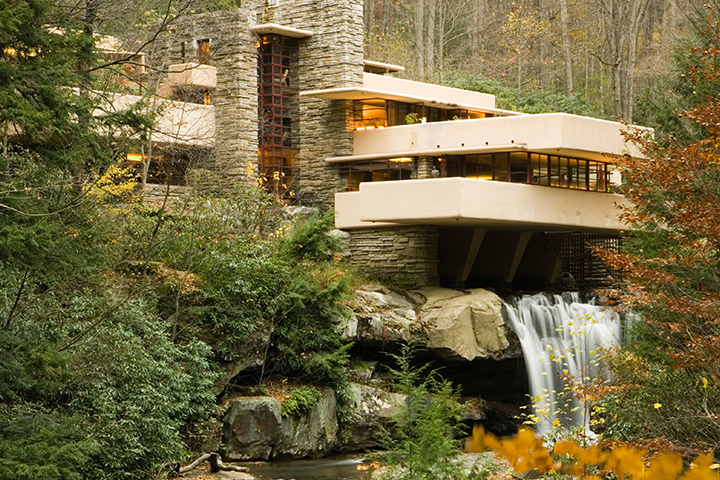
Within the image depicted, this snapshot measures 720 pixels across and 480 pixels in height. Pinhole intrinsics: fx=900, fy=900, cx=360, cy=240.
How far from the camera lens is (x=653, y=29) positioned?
56219mm

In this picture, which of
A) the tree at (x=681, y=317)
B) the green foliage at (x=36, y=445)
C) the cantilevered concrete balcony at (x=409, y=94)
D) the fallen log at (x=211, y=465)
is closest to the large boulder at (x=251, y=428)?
the fallen log at (x=211, y=465)

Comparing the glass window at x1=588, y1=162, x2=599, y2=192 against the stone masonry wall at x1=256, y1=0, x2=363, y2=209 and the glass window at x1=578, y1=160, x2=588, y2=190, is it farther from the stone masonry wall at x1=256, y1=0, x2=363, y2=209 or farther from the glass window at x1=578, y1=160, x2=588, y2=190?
the stone masonry wall at x1=256, y1=0, x2=363, y2=209

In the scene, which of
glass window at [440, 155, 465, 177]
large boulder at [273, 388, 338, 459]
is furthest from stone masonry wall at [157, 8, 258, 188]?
large boulder at [273, 388, 338, 459]

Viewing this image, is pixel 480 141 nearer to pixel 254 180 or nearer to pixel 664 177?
pixel 254 180

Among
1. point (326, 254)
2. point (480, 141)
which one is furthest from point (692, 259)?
point (480, 141)

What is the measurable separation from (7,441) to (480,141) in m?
20.1

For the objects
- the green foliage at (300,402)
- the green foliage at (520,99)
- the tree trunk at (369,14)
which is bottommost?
the green foliage at (300,402)

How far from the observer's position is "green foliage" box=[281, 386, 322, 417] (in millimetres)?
19734

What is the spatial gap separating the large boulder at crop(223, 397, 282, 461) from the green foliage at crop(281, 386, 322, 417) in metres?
0.40

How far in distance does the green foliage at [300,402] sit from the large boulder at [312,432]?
10cm

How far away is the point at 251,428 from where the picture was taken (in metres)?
19.1

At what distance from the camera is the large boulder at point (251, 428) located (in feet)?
62.1

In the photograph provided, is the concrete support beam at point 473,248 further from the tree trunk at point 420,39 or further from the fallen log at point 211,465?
the tree trunk at point 420,39

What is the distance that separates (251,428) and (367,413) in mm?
3600
